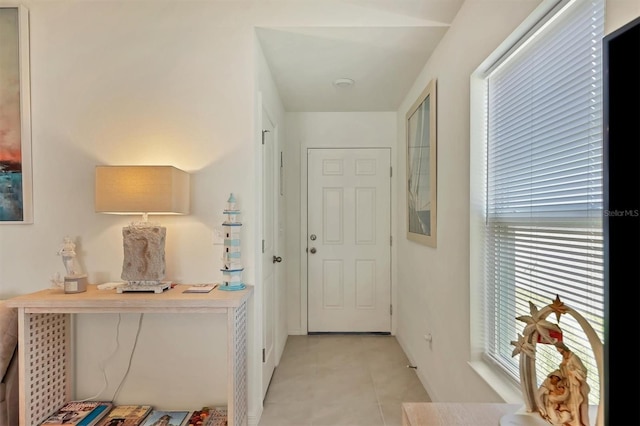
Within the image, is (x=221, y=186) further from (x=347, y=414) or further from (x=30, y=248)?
(x=347, y=414)

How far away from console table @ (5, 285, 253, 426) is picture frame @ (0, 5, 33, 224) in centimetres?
62

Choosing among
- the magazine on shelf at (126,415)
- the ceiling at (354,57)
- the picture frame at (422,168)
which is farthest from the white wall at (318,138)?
the magazine on shelf at (126,415)

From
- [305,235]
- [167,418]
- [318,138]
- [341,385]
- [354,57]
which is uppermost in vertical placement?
[354,57]

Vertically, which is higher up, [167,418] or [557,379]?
[557,379]

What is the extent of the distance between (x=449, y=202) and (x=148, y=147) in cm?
184

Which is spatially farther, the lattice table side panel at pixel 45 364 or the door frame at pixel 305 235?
the door frame at pixel 305 235

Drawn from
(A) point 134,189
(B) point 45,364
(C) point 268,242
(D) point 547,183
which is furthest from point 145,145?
(D) point 547,183

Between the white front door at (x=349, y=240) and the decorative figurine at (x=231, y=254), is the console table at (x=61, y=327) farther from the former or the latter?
the white front door at (x=349, y=240)

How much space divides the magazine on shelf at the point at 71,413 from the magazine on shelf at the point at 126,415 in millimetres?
111

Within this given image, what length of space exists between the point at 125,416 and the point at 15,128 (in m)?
1.81

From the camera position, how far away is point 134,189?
1.76m

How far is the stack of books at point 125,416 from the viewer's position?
1.85 metres

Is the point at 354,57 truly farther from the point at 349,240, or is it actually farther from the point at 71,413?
the point at 71,413

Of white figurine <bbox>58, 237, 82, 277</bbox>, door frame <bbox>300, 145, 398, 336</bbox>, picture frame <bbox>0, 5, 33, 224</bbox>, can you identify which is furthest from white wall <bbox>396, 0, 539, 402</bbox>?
picture frame <bbox>0, 5, 33, 224</bbox>
